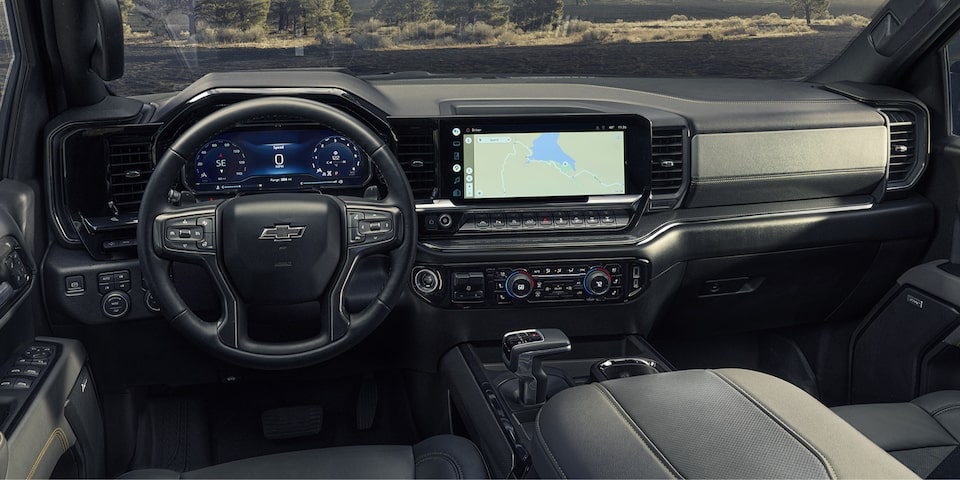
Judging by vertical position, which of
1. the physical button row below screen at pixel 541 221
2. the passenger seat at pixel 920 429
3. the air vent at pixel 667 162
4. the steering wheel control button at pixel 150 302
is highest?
the air vent at pixel 667 162

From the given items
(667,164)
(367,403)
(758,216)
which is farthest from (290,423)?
(758,216)

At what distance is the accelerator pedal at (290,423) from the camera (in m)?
2.89

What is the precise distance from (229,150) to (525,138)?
0.86m

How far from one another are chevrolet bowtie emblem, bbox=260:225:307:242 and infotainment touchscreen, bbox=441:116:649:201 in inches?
24.1

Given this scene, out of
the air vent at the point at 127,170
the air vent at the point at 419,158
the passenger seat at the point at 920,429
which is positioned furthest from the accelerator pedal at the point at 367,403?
the passenger seat at the point at 920,429

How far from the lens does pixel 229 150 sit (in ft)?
7.56

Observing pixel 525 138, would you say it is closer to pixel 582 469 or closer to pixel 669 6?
pixel 582 469

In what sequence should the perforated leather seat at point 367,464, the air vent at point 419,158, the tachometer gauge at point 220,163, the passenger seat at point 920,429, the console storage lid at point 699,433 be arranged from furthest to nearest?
the air vent at point 419,158 < the tachometer gauge at point 220,163 < the passenger seat at point 920,429 < the perforated leather seat at point 367,464 < the console storage lid at point 699,433

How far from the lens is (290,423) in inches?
114

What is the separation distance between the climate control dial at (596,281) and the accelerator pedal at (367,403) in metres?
0.87

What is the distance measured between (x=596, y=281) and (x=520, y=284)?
0.80 ft

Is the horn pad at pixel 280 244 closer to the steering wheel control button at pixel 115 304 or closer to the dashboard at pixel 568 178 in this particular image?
the dashboard at pixel 568 178

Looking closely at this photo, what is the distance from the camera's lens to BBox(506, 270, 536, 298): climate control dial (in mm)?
2600

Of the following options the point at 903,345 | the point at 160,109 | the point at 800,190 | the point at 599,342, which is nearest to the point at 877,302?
the point at 903,345
